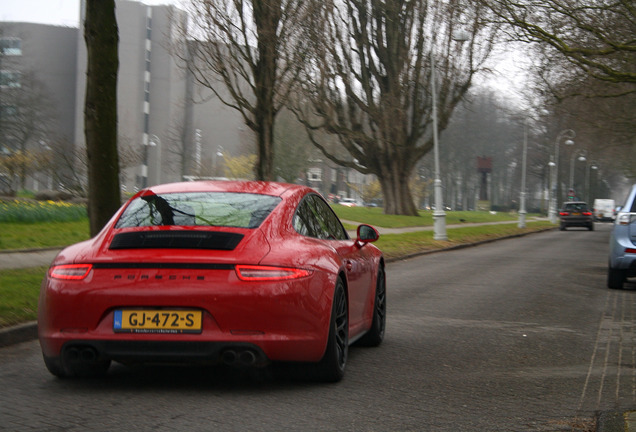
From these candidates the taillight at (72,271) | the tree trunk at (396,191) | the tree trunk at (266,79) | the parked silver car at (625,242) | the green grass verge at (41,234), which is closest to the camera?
the taillight at (72,271)

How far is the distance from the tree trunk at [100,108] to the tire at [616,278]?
315 inches

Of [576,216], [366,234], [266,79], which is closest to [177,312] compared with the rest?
[366,234]

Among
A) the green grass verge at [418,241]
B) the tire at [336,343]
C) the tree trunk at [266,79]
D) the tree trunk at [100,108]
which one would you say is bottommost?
the green grass verge at [418,241]

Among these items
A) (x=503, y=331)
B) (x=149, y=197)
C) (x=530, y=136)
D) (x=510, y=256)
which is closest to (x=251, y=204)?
(x=149, y=197)

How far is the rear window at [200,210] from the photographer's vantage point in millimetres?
5797

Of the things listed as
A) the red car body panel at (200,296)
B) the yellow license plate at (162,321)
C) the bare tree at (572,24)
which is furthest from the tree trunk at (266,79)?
the yellow license plate at (162,321)

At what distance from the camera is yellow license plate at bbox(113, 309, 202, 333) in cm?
523

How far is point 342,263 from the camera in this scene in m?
6.19

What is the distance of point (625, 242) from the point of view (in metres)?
13.8

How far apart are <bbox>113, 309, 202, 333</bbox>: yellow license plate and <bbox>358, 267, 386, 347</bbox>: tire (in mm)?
2642

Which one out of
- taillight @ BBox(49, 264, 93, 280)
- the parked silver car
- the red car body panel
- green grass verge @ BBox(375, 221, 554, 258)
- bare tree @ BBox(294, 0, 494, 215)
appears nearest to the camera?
the red car body panel

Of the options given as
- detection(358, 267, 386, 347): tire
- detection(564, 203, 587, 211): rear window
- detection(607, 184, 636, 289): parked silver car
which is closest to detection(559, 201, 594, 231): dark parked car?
detection(564, 203, 587, 211): rear window

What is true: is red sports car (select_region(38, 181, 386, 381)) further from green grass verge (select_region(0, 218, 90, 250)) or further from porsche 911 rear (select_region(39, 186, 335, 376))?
green grass verge (select_region(0, 218, 90, 250))

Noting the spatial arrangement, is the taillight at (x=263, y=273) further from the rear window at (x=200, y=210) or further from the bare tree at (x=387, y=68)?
the bare tree at (x=387, y=68)
